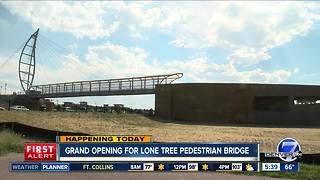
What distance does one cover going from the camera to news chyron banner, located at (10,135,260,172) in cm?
789

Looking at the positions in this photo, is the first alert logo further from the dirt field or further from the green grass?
the dirt field

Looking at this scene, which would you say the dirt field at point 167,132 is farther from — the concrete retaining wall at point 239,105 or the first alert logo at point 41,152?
the concrete retaining wall at point 239,105

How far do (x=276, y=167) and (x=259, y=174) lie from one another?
2.95 meters

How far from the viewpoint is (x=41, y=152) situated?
848cm

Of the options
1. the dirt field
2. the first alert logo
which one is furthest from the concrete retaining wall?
the first alert logo

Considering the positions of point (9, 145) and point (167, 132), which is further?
point (167, 132)

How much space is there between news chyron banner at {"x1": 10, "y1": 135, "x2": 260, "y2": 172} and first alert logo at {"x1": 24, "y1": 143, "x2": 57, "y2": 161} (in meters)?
0.02

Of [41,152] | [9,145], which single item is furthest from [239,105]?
[41,152]

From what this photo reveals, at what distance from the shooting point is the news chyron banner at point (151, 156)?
25.9 ft

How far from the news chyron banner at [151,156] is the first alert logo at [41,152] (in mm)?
18

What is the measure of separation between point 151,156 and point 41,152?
6.94 feet

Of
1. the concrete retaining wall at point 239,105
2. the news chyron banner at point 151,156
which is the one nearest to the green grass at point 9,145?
the news chyron banner at point 151,156

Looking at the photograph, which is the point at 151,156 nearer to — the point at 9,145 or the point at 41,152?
the point at 41,152

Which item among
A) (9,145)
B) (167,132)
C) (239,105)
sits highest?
(239,105)
